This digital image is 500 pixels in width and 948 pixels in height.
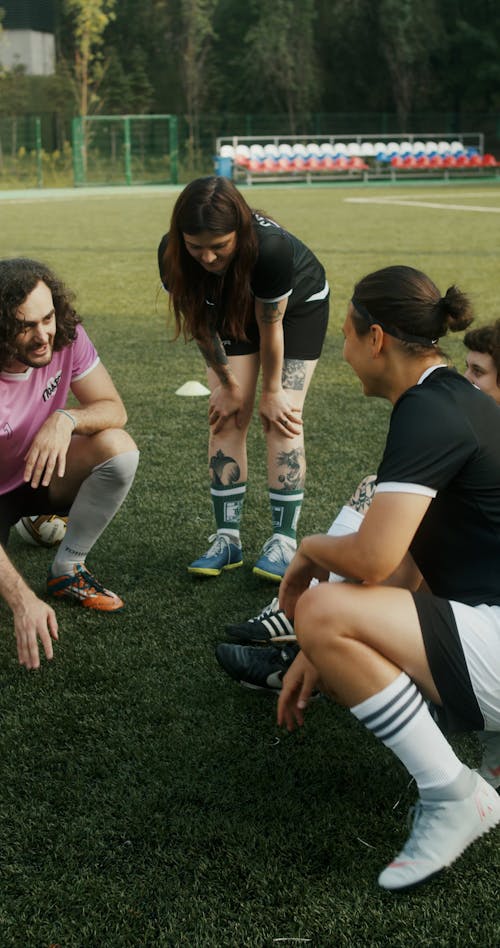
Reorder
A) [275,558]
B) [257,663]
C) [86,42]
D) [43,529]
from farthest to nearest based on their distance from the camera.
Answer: [86,42] → [43,529] → [275,558] → [257,663]

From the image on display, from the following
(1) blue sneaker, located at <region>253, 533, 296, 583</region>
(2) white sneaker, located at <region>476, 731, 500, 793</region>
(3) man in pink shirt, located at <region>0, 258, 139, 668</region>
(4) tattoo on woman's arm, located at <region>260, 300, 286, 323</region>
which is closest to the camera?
(2) white sneaker, located at <region>476, 731, 500, 793</region>

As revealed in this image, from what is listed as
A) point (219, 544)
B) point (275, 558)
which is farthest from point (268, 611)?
point (219, 544)

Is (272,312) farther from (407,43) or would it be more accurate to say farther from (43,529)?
(407,43)

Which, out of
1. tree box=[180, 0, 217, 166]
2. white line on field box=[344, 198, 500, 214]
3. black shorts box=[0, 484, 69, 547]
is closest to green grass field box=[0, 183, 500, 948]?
black shorts box=[0, 484, 69, 547]

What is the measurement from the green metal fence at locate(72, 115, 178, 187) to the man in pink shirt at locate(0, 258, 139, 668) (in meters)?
32.2

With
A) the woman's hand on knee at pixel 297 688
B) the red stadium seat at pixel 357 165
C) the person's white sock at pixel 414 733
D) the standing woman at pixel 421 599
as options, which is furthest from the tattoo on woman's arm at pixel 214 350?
the red stadium seat at pixel 357 165

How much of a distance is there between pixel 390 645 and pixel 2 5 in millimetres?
51898

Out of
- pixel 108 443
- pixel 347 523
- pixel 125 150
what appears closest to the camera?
pixel 347 523

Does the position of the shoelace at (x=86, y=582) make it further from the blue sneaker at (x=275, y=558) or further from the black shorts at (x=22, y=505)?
the blue sneaker at (x=275, y=558)

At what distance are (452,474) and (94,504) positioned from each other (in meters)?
1.72

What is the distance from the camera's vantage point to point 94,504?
11.6ft

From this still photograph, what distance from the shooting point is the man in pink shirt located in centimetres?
314

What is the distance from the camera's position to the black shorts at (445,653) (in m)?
2.18

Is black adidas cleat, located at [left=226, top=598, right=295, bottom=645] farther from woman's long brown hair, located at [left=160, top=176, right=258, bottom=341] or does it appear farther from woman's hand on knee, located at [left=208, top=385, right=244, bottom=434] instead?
woman's long brown hair, located at [left=160, top=176, right=258, bottom=341]
